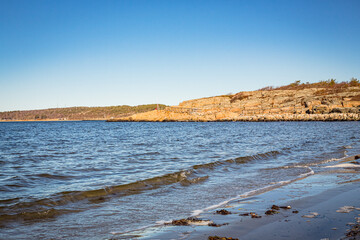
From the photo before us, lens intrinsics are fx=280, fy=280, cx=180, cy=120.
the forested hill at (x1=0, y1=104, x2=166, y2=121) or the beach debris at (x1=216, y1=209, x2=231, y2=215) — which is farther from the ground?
the forested hill at (x1=0, y1=104, x2=166, y2=121)

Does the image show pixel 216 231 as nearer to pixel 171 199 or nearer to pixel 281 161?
pixel 171 199

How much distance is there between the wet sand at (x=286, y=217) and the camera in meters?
4.27

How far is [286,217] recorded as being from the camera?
5.10 metres

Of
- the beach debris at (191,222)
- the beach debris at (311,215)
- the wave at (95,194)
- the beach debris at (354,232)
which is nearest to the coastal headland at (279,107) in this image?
the wave at (95,194)

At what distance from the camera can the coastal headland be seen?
214 feet

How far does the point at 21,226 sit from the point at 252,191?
5.58 m

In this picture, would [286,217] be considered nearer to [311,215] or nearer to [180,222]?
[311,215]

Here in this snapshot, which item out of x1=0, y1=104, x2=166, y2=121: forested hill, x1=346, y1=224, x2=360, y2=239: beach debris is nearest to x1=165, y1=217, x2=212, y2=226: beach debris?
x1=346, y1=224, x2=360, y2=239: beach debris

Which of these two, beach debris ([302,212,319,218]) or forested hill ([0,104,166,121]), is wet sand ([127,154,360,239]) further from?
forested hill ([0,104,166,121])

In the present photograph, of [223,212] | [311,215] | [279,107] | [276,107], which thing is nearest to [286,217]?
[311,215]

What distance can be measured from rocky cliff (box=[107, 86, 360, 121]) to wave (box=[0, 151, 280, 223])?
58.8 meters

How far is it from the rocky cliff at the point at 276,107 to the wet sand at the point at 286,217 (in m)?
59.7

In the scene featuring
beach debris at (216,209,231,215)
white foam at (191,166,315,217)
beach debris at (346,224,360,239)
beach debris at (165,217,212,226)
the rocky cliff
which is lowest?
white foam at (191,166,315,217)

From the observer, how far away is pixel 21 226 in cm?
543
